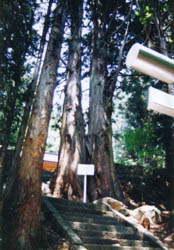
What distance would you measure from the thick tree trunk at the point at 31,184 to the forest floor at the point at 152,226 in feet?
1.37

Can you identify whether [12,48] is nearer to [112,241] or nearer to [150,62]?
[112,241]

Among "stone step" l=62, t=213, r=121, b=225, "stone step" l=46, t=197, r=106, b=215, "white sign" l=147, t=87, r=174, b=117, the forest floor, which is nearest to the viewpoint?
"white sign" l=147, t=87, r=174, b=117

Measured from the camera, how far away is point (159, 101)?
1219mm

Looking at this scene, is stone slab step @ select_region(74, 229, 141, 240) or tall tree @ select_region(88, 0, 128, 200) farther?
tall tree @ select_region(88, 0, 128, 200)

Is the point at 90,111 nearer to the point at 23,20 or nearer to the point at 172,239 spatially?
the point at 23,20

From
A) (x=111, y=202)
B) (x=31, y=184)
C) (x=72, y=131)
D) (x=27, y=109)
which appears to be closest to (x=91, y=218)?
(x=111, y=202)

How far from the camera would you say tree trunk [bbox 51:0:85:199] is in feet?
27.8

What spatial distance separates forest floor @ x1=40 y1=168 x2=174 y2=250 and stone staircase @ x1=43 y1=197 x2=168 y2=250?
19 centimetres

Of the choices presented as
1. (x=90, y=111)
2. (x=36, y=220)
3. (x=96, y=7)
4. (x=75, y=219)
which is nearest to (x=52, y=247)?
(x=36, y=220)

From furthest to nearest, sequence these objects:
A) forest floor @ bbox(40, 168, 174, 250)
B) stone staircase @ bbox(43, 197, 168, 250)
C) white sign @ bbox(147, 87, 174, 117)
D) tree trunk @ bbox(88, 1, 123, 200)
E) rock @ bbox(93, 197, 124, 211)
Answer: tree trunk @ bbox(88, 1, 123, 200) < rock @ bbox(93, 197, 124, 211) < stone staircase @ bbox(43, 197, 168, 250) < forest floor @ bbox(40, 168, 174, 250) < white sign @ bbox(147, 87, 174, 117)

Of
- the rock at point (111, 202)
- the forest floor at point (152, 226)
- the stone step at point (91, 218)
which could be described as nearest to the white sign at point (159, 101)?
the forest floor at point (152, 226)

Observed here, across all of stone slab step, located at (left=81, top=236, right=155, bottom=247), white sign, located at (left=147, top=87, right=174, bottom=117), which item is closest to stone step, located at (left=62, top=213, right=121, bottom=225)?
stone slab step, located at (left=81, top=236, right=155, bottom=247)

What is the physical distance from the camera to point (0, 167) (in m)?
7.56

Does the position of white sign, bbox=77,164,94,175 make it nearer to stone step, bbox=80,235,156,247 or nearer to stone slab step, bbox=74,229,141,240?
stone slab step, bbox=74,229,141,240
